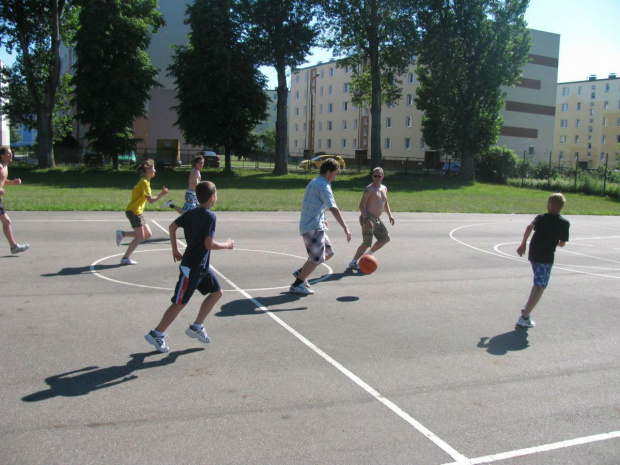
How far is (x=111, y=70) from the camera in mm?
40938

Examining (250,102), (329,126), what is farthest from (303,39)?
(329,126)

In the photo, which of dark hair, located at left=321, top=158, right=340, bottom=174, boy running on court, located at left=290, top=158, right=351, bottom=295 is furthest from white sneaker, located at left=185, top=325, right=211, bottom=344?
dark hair, located at left=321, top=158, right=340, bottom=174

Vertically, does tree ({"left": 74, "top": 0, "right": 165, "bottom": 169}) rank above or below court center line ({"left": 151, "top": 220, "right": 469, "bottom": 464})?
above

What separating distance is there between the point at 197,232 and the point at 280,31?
38.3 meters

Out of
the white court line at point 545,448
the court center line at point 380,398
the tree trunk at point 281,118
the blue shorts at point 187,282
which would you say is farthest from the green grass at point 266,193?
the white court line at point 545,448

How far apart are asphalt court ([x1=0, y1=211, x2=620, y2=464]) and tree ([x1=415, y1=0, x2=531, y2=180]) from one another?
113 feet

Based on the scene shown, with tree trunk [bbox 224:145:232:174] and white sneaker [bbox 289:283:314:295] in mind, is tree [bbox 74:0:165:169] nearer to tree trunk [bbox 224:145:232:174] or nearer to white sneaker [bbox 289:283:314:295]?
tree trunk [bbox 224:145:232:174]

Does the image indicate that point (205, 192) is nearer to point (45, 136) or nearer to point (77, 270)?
point (77, 270)

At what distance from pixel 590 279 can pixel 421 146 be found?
60484 mm

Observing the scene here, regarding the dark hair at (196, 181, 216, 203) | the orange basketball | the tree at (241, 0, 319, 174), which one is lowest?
the orange basketball

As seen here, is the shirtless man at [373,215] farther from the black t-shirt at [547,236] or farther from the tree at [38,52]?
the tree at [38,52]

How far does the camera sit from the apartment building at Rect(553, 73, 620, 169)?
9732 cm

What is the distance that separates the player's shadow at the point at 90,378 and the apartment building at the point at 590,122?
100807mm

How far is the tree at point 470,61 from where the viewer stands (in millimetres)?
41438
